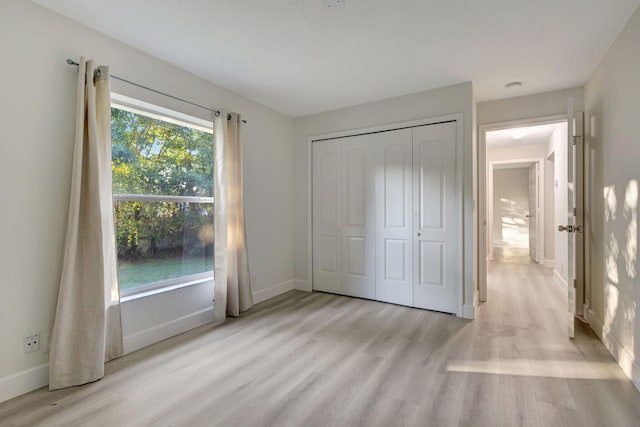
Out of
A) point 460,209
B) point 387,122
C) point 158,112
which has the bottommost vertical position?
point 460,209

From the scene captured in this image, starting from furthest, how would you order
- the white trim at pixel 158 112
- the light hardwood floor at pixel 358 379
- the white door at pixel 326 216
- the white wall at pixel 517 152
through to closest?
the white wall at pixel 517 152 < the white door at pixel 326 216 < the white trim at pixel 158 112 < the light hardwood floor at pixel 358 379

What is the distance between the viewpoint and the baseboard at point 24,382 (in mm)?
1856

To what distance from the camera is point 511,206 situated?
9852 millimetres

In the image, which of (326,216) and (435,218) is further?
(326,216)

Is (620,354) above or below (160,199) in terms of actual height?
below

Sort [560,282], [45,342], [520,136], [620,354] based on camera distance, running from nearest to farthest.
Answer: [45,342] < [620,354] < [560,282] < [520,136]

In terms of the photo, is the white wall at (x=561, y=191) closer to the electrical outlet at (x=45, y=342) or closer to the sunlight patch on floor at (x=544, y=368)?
the sunlight patch on floor at (x=544, y=368)

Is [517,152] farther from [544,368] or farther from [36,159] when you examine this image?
[36,159]

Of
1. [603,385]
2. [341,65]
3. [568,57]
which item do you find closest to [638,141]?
[568,57]

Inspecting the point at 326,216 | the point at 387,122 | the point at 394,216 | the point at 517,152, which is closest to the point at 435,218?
the point at 394,216

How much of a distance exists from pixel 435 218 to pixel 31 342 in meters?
3.61

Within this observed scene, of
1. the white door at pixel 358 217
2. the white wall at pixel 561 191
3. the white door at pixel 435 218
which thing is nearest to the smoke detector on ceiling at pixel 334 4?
the white door at pixel 435 218

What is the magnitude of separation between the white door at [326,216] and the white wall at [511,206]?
7.81 meters

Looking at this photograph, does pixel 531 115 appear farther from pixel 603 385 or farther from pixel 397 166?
pixel 603 385
